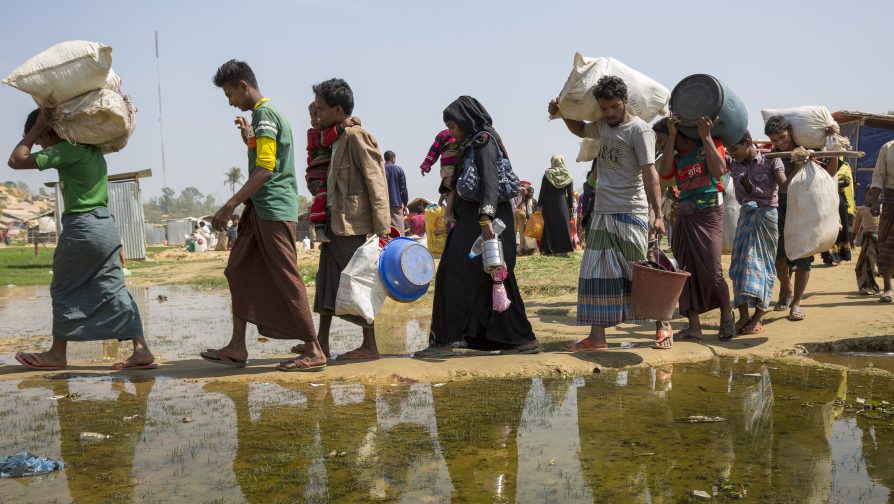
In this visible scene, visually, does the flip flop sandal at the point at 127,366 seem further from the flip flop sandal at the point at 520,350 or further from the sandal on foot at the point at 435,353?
the flip flop sandal at the point at 520,350

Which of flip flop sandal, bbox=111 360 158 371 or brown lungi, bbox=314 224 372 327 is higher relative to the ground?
brown lungi, bbox=314 224 372 327

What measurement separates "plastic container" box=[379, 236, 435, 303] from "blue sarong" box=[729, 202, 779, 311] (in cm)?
271

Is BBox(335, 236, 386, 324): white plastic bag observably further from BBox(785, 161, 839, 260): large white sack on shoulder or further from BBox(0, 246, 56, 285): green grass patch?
BBox(0, 246, 56, 285): green grass patch

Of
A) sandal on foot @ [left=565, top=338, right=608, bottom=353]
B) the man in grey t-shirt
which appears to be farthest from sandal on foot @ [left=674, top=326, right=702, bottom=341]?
sandal on foot @ [left=565, top=338, right=608, bottom=353]

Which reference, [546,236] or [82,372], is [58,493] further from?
[546,236]

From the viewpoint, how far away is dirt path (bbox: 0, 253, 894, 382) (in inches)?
210

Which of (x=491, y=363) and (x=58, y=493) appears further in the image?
(x=491, y=363)

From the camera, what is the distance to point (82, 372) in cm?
555

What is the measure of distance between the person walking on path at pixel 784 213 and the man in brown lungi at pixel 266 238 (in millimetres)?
4326

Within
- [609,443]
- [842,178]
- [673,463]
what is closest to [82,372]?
[609,443]

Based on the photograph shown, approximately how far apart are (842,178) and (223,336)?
723 cm

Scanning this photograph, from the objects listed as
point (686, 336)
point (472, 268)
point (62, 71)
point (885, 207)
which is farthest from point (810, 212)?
point (62, 71)

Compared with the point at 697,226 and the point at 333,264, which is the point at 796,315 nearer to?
the point at 697,226

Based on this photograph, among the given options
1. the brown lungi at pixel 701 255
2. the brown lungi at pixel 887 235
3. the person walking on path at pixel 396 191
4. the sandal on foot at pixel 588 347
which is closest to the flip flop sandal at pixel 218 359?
the sandal on foot at pixel 588 347
